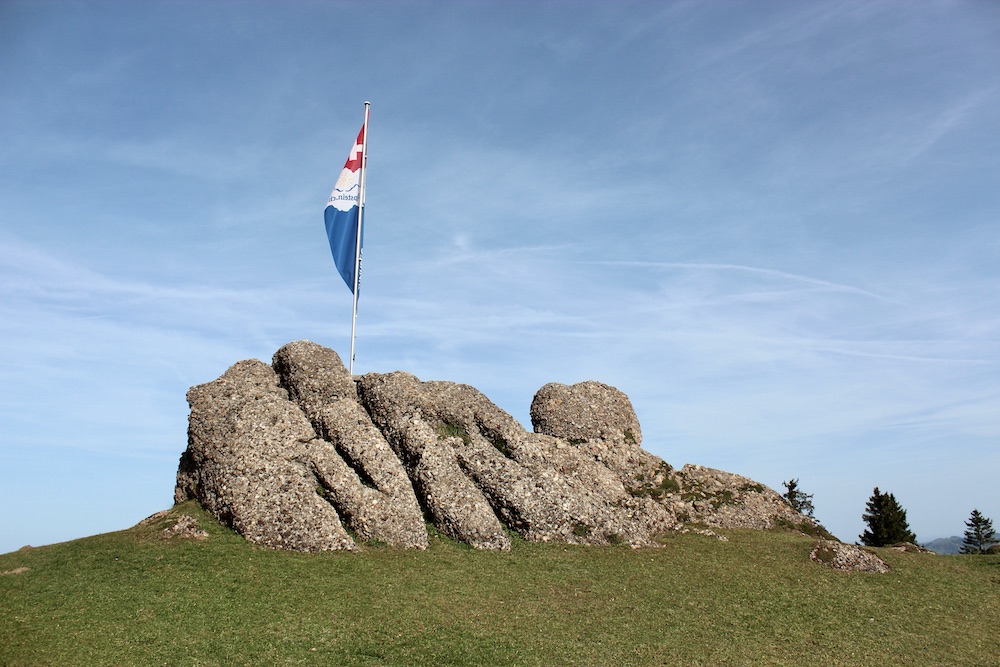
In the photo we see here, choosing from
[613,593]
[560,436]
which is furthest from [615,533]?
[560,436]

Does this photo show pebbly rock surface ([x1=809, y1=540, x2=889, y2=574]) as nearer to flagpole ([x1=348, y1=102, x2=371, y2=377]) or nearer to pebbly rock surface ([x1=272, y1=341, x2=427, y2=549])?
pebbly rock surface ([x1=272, y1=341, x2=427, y2=549])

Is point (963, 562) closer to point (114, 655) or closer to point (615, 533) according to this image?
point (615, 533)

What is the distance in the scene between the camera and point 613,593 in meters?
34.6

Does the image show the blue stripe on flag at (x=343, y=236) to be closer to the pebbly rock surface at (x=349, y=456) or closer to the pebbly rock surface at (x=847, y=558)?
the pebbly rock surface at (x=349, y=456)

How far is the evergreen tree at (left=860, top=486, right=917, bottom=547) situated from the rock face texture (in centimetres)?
3146

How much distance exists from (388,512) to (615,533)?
13.1 m

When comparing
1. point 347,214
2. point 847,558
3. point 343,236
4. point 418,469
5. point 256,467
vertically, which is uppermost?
point 347,214

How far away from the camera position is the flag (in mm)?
54219

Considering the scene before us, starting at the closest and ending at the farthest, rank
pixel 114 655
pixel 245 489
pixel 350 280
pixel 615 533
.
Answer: pixel 114 655
pixel 245 489
pixel 615 533
pixel 350 280

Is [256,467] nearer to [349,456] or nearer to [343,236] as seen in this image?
[349,456]

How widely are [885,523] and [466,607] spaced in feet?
205

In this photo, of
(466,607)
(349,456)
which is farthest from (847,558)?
(349,456)

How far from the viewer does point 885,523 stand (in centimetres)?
7700

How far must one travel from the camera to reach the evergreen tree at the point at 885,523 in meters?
75.3
